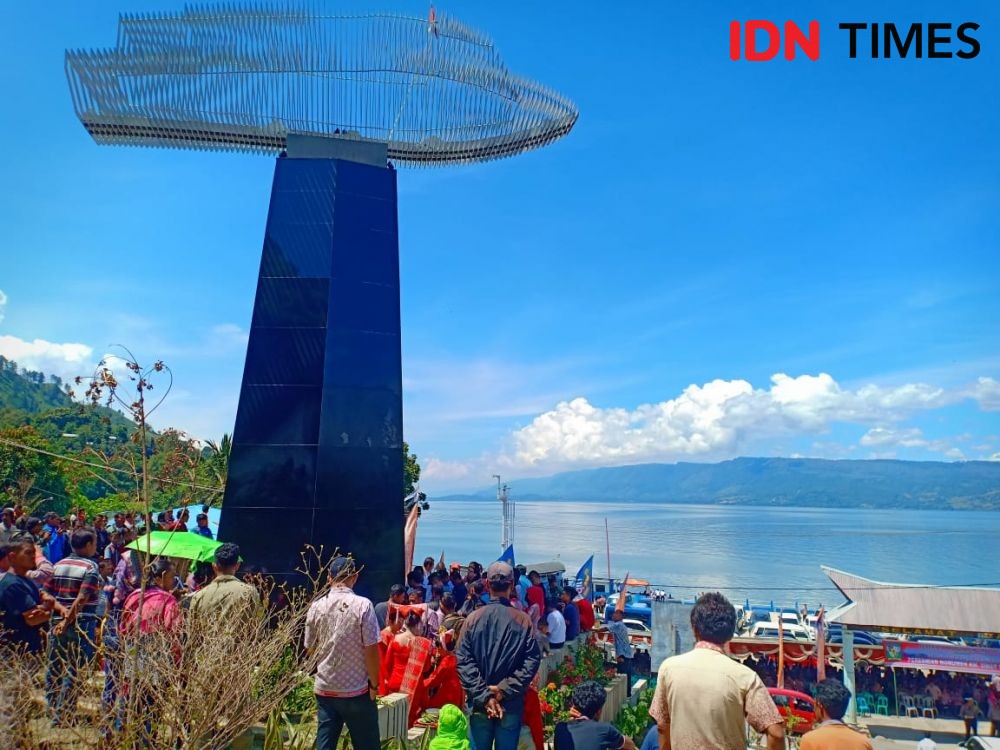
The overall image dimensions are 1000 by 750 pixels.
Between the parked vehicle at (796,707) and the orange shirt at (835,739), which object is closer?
the orange shirt at (835,739)

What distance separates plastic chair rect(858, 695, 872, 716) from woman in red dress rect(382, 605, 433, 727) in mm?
12672

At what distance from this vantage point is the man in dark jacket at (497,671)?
434cm

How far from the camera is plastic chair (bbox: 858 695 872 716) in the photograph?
49.0 ft

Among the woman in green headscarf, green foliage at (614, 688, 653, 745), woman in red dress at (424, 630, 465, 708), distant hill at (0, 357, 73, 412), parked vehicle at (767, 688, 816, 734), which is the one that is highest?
A: distant hill at (0, 357, 73, 412)

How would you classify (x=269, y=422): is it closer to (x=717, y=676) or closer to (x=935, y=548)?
(x=717, y=676)

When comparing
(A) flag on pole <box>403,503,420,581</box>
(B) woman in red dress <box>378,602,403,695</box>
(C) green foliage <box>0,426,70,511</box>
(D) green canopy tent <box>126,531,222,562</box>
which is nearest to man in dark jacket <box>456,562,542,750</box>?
(B) woman in red dress <box>378,602,403,695</box>

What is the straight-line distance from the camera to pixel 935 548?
110125mm

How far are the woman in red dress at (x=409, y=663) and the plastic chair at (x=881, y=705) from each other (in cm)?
1281

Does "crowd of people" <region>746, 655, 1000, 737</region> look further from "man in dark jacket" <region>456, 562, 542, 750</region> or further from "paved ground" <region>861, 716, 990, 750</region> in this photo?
"man in dark jacket" <region>456, 562, 542, 750</region>

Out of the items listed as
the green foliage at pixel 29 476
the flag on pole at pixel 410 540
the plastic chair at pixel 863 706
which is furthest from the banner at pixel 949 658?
the green foliage at pixel 29 476

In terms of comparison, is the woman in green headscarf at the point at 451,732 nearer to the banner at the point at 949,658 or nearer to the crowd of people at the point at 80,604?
the crowd of people at the point at 80,604

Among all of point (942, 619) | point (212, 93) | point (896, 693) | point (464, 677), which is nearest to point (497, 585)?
point (464, 677)

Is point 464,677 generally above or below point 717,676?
below

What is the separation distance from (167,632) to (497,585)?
1959 mm
